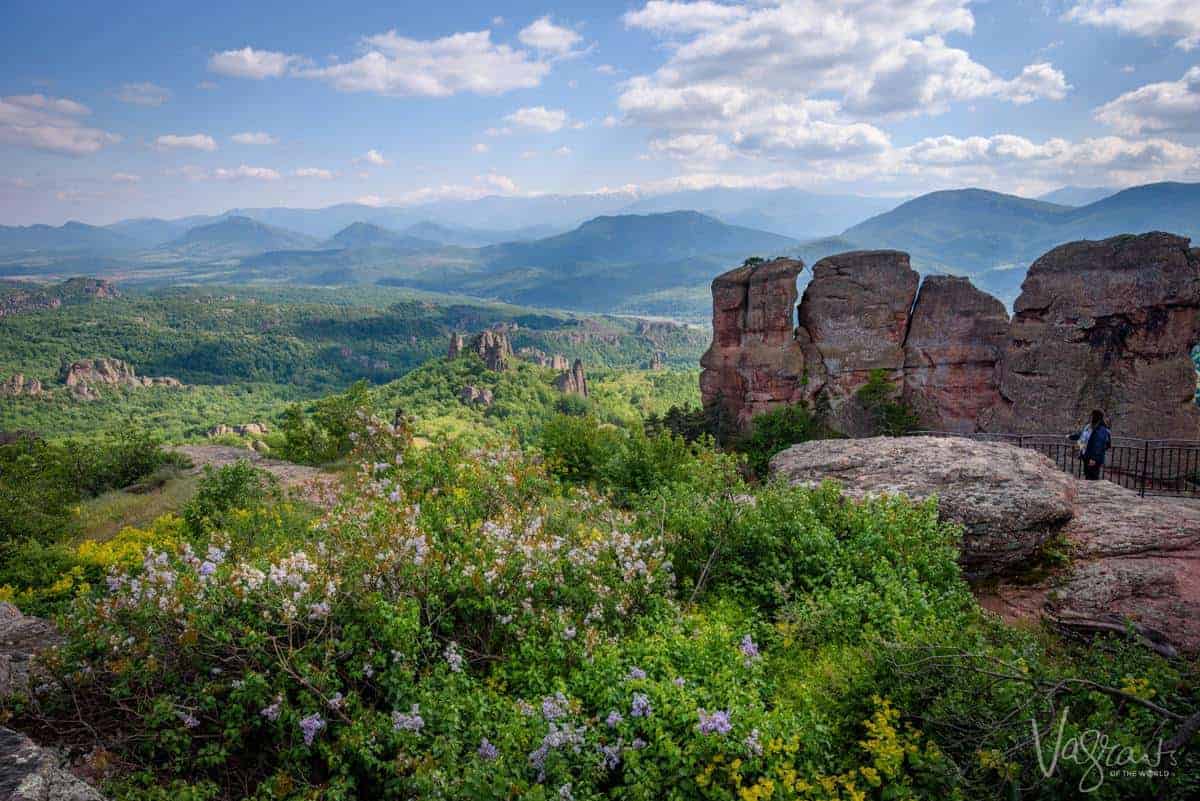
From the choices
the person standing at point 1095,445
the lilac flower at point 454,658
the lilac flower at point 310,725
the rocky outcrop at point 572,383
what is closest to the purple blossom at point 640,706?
the lilac flower at point 454,658

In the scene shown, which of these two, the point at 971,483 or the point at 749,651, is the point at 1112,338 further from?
the point at 749,651

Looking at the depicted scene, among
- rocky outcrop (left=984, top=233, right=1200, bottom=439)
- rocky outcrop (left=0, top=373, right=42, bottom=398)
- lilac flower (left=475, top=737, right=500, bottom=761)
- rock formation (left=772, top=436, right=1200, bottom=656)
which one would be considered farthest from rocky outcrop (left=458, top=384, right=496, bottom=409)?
lilac flower (left=475, top=737, right=500, bottom=761)

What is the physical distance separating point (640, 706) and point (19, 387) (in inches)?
5180

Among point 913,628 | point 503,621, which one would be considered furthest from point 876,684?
point 503,621

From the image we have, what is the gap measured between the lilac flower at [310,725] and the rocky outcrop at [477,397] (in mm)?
75702

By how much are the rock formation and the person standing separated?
2.93 meters

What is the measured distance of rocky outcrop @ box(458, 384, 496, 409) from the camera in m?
80.2

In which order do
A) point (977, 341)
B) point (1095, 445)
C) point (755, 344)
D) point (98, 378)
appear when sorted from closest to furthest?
point (1095, 445) < point (977, 341) < point (755, 344) < point (98, 378)

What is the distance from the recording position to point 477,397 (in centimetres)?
8062

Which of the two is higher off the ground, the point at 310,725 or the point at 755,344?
the point at 755,344

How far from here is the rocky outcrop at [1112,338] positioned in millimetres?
22234

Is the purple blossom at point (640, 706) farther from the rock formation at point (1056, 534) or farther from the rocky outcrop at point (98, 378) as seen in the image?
the rocky outcrop at point (98, 378)

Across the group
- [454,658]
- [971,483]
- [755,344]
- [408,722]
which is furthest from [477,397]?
[408,722]

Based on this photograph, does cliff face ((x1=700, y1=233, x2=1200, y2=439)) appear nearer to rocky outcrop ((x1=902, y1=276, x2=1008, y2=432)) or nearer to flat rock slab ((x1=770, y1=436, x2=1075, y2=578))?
rocky outcrop ((x1=902, y1=276, x2=1008, y2=432))
